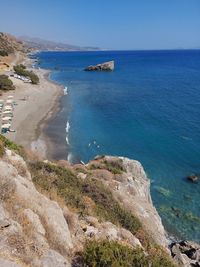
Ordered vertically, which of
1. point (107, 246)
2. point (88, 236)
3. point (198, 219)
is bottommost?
point (198, 219)

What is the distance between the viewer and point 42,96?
72500mm

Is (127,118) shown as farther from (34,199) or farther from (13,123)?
(34,199)

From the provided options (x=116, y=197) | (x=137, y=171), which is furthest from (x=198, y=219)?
(x=116, y=197)

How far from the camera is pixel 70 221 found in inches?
529

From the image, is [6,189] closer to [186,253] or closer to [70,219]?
[70,219]

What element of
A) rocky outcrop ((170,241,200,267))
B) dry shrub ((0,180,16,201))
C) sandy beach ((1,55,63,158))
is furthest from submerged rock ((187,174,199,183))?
dry shrub ((0,180,16,201))

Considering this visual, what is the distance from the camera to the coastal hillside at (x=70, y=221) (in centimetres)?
1018

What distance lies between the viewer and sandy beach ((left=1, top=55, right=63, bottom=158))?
142 feet

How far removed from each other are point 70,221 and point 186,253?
436 inches

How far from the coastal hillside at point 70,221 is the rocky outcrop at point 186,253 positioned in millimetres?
1398

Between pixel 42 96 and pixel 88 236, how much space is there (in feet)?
204

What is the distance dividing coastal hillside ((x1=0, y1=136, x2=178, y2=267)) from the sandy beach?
21.4m

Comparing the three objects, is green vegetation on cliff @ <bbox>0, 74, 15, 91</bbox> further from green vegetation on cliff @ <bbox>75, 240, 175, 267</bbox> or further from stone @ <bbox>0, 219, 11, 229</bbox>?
stone @ <bbox>0, 219, 11, 229</bbox>

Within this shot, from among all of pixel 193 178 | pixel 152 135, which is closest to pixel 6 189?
pixel 193 178
